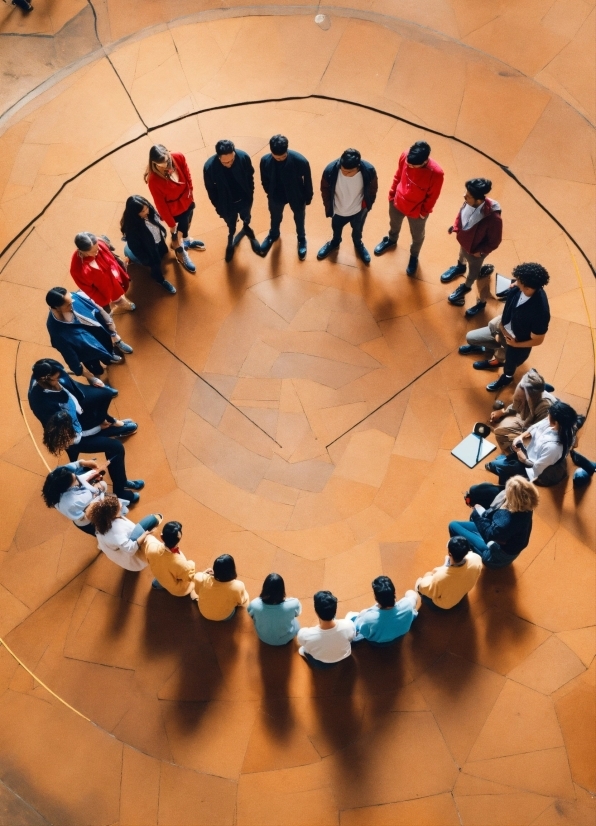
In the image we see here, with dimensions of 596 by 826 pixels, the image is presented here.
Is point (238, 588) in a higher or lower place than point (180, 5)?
lower

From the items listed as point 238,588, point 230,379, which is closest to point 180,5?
point 230,379

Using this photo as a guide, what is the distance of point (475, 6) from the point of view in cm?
1149

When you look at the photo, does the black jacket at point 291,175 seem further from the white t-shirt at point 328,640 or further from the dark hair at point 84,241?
the white t-shirt at point 328,640

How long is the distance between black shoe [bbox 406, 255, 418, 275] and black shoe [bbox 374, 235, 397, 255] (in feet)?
1.45

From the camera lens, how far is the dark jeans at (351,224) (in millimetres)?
8914

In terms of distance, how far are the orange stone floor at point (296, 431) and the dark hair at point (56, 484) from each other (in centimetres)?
155

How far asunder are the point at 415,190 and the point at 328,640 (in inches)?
215

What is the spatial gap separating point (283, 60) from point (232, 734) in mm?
10282

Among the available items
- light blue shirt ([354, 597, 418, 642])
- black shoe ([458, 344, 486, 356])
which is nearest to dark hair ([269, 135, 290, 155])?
black shoe ([458, 344, 486, 356])

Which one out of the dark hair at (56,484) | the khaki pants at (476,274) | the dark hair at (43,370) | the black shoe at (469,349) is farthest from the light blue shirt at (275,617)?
the khaki pants at (476,274)

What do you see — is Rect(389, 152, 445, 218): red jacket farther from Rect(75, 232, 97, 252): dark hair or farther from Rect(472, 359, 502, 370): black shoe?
Rect(75, 232, 97, 252): dark hair

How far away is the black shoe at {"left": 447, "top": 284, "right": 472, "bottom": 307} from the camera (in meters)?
9.05

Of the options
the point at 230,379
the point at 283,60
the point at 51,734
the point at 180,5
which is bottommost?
the point at 51,734

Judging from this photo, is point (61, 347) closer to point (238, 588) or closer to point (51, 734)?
point (238, 588)
